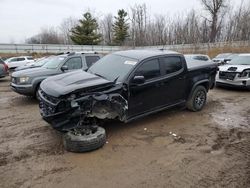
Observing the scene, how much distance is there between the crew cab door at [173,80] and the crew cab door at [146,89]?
20 cm

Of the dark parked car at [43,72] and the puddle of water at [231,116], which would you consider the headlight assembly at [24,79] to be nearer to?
the dark parked car at [43,72]

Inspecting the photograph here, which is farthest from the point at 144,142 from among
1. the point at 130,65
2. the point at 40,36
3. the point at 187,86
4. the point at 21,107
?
the point at 40,36

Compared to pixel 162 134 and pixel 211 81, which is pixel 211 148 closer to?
pixel 162 134

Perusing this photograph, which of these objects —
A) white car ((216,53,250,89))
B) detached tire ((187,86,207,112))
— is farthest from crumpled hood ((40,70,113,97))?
white car ((216,53,250,89))

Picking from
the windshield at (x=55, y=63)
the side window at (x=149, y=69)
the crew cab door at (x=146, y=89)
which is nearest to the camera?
the crew cab door at (x=146, y=89)

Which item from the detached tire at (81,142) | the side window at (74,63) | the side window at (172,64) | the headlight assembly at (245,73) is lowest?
the detached tire at (81,142)

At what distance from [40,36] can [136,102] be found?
8851cm

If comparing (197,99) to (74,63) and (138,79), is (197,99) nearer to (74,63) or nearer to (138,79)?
(138,79)

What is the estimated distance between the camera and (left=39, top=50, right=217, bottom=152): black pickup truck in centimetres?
456

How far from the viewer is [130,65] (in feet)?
18.3

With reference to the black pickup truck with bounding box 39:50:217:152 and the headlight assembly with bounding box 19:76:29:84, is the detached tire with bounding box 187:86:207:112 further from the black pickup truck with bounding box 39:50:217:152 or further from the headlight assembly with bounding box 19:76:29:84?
the headlight assembly with bounding box 19:76:29:84

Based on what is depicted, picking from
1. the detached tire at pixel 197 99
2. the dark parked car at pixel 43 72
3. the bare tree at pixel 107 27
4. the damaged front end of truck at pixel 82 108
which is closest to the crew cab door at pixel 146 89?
the damaged front end of truck at pixel 82 108

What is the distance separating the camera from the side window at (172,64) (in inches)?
242

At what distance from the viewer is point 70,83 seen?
16.3 ft
